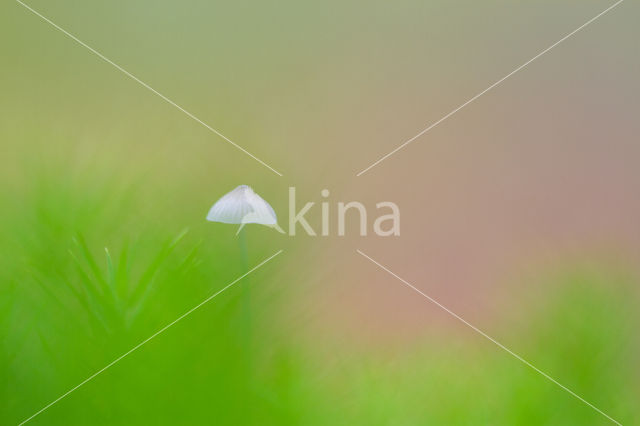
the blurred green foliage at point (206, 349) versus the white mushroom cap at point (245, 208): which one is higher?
the white mushroom cap at point (245, 208)

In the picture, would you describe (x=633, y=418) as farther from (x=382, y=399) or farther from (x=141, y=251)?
(x=141, y=251)

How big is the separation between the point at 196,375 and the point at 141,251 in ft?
0.22

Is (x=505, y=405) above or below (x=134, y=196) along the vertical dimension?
below

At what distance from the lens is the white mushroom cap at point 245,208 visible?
38 centimetres

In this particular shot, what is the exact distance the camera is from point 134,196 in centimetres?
24

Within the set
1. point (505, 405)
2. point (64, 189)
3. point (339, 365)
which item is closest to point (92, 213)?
point (64, 189)

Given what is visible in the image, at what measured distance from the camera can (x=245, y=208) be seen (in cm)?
41

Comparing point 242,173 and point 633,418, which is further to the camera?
point 242,173

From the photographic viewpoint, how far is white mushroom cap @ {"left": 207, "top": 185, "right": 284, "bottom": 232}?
0.38 meters

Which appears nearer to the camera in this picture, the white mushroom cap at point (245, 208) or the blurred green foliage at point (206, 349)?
the blurred green foliage at point (206, 349)

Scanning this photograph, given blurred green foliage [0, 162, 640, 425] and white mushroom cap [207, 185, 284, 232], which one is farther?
white mushroom cap [207, 185, 284, 232]

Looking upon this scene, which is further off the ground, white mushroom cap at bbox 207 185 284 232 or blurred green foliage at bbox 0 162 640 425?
white mushroom cap at bbox 207 185 284 232

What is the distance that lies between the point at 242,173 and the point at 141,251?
25cm

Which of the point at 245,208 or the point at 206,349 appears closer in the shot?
the point at 206,349
